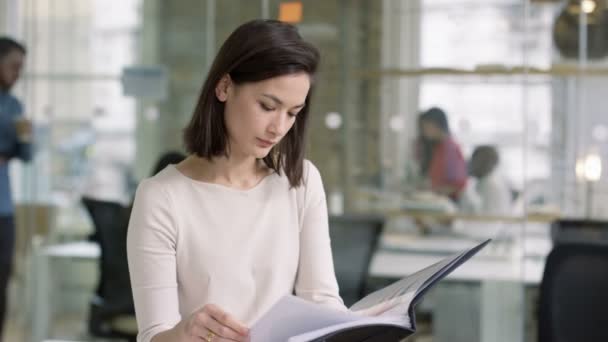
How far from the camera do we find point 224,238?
68.1 inches

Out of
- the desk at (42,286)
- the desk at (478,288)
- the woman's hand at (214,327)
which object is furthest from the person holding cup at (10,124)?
the woman's hand at (214,327)

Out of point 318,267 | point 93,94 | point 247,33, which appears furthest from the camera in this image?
point 93,94

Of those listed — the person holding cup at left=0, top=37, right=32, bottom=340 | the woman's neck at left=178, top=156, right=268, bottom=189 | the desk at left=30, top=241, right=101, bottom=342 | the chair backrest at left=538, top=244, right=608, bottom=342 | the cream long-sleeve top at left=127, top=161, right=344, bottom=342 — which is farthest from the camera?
the desk at left=30, top=241, right=101, bottom=342

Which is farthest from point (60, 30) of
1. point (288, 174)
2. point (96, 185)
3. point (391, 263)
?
point (288, 174)

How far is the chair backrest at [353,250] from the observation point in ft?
13.3

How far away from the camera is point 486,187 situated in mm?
4156

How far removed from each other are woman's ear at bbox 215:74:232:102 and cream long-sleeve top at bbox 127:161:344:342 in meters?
0.16

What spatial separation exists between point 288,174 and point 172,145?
2709 millimetres

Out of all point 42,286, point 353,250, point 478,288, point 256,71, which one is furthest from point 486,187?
point 256,71

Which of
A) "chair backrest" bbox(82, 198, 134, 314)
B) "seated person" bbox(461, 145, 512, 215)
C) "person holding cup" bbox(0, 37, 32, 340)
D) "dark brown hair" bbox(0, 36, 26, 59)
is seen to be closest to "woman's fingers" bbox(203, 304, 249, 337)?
"chair backrest" bbox(82, 198, 134, 314)

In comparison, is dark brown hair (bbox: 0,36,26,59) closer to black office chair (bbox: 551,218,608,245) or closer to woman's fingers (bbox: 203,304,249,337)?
black office chair (bbox: 551,218,608,245)

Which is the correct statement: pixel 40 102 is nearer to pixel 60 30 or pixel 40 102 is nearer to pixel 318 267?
pixel 60 30

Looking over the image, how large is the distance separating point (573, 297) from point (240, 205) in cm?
108

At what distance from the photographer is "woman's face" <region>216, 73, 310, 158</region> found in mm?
1645
